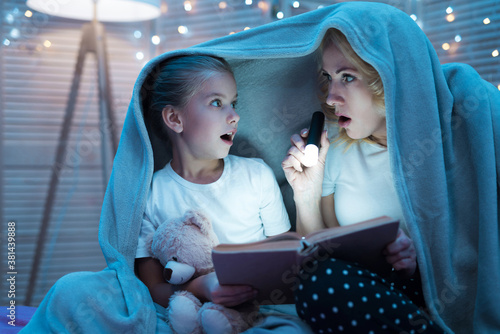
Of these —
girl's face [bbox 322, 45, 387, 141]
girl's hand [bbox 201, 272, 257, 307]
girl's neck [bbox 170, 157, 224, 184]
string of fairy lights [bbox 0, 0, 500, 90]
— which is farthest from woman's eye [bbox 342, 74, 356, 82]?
string of fairy lights [bbox 0, 0, 500, 90]

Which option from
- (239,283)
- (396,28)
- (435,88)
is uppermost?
(396,28)

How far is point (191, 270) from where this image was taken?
979 millimetres

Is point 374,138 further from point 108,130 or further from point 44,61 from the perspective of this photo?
point 44,61

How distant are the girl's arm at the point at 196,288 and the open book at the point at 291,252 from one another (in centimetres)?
3

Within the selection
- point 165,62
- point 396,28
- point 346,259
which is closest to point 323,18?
point 396,28

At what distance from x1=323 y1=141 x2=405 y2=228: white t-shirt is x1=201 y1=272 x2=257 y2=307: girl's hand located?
34 cm

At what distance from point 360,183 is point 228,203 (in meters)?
0.32

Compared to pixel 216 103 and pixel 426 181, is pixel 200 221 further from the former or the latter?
pixel 426 181

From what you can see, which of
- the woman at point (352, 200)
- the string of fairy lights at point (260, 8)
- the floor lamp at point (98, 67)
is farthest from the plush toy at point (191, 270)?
the string of fairy lights at point (260, 8)

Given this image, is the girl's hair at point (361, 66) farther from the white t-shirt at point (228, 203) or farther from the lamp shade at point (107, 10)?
the lamp shade at point (107, 10)

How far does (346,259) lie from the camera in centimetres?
88

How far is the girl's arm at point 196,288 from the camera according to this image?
88 centimetres

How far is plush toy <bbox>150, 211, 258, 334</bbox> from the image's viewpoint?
89cm

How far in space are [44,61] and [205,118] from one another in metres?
1.13
